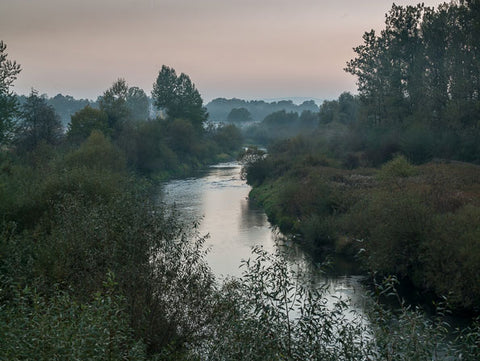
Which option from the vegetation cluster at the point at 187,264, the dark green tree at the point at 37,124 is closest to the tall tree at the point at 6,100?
the vegetation cluster at the point at 187,264

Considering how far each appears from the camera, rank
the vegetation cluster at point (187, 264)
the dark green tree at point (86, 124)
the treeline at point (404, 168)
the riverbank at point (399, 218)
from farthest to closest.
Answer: the dark green tree at point (86, 124)
the treeline at point (404, 168)
the riverbank at point (399, 218)
the vegetation cluster at point (187, 264)

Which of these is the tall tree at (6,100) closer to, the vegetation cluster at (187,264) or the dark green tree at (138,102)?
the vegetation cluster at (187,264)

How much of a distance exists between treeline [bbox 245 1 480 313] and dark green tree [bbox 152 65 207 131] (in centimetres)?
2952

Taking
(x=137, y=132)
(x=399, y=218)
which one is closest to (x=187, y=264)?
(x=399, y=218)

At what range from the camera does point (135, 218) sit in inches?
664

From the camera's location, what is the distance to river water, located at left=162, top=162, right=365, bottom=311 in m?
25.6

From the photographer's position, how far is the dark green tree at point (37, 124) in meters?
52.2

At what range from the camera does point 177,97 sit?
97.9 m

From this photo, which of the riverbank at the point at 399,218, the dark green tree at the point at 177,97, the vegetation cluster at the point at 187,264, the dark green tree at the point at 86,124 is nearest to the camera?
the vegetation cluster at the point at 187,264

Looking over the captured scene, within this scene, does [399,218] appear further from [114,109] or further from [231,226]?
[114,109]

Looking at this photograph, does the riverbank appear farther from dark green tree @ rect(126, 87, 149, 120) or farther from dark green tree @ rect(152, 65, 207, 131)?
dark green tree @ rect(126, 87, 149, 120)

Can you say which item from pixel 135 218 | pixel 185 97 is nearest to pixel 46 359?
pixel 135 218

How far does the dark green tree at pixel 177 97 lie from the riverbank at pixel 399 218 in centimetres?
4892

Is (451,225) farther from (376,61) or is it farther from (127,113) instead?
(127,113)
